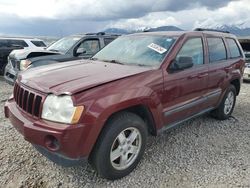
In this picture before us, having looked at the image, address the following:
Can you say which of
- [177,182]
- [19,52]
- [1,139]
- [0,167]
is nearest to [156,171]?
[177,182]

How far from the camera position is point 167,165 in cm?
366

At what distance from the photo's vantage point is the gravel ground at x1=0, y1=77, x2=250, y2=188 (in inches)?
128

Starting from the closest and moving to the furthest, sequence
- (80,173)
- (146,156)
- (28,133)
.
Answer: (28,133) → (80,173) → (146,156)

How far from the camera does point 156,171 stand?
349cm

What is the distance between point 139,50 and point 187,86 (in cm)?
88

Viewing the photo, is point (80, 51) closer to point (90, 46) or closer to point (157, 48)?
point (90, 46)

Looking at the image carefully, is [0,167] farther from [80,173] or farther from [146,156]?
[146,156]

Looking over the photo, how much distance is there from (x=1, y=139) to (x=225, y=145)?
3.44 metres

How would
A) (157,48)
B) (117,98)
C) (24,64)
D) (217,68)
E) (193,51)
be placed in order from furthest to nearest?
(24,64) → (217,68) → (193,51) → (157,48) → (117,98)

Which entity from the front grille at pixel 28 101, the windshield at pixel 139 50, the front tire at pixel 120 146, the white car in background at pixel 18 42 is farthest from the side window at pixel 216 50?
the white car in background at pixel 18 42

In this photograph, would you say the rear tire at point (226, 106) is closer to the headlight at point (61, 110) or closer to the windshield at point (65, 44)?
the headlight at point (61, 110)

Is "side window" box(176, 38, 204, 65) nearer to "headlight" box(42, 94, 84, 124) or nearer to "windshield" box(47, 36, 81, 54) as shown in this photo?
"headlight" box(42, 94, 84, 124)

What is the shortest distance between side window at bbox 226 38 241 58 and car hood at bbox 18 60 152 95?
266 cm

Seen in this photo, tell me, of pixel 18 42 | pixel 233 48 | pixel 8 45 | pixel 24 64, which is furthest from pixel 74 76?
pixel 18 42
